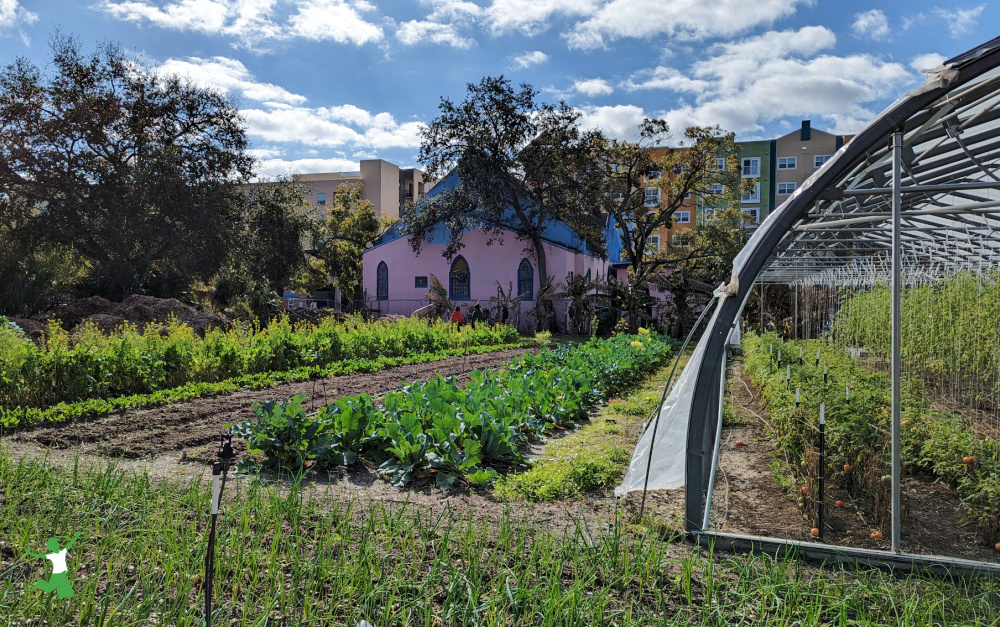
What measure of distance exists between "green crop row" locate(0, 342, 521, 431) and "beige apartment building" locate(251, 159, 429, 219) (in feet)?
157

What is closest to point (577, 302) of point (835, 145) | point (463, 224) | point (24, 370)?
point (463, 224)

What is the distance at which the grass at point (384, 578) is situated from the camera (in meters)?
2.99

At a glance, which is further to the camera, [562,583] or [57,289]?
[57,289]

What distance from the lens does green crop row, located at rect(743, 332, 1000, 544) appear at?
457 centimetres

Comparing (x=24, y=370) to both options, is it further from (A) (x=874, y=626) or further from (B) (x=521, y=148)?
(B) (x=521, y=148)

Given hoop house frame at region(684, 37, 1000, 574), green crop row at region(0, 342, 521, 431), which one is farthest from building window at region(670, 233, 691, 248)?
hoop house frame at region(684, 37, 1000, 574)

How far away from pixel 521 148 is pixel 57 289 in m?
18.0

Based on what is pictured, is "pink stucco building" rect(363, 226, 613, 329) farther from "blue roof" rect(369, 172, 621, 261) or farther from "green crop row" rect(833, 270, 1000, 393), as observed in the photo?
"green crop row" rect(833, 270, 1000, 393)

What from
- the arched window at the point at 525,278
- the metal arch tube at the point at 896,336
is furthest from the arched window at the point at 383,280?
the metal arch tube at the point at 896,336

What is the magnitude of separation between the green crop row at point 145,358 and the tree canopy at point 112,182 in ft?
25.4

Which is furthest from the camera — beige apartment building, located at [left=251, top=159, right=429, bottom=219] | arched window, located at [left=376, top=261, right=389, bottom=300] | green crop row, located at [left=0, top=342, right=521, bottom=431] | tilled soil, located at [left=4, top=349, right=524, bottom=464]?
beige apartment building, located at [left=251, top=159, right=429, bottom=219]

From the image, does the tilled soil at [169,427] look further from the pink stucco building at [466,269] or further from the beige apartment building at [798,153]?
the beige apartment building at [798,153]

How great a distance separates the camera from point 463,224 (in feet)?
92.6

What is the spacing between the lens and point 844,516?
16.9ft
